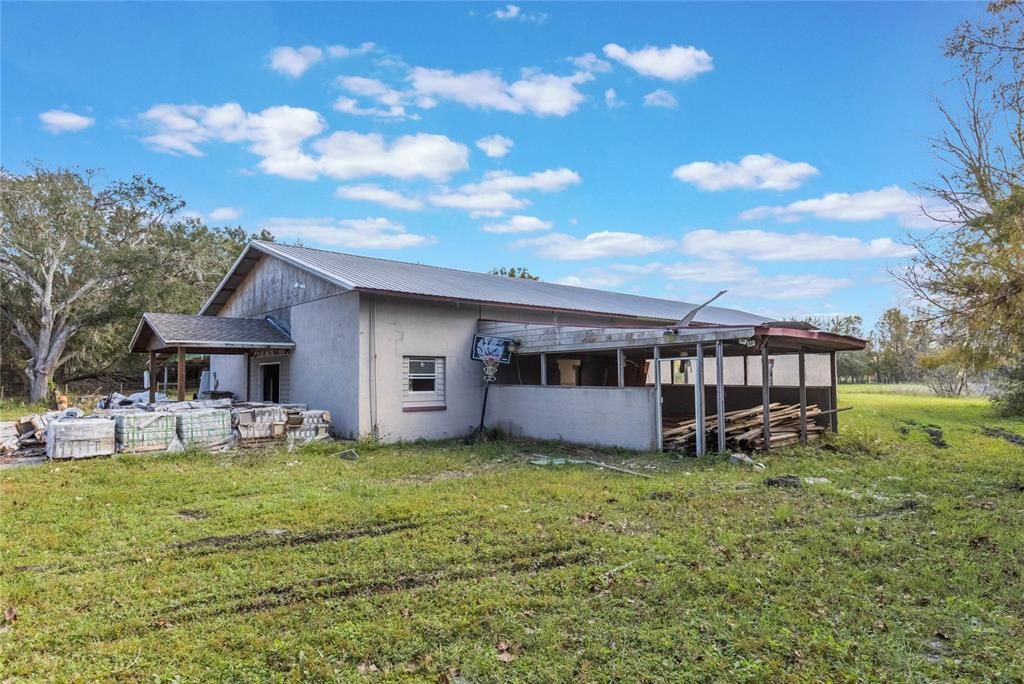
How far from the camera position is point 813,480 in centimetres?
848

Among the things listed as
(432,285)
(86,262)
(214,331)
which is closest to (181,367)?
(214,331)

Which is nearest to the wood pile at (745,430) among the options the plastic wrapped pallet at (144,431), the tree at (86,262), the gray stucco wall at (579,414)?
the gray stucco wall at (579,414)

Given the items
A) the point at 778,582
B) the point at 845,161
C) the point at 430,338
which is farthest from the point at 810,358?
the point at 778,582

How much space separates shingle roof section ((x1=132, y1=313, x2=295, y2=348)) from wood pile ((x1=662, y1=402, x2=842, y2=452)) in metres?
10.0

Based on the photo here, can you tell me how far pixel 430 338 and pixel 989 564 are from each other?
35.5ft

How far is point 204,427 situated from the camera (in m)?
11.3

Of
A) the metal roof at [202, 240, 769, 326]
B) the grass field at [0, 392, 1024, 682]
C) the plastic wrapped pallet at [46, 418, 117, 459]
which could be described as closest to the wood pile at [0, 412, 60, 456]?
the plastic wrapped pallet at [46, 418, 117, 459]

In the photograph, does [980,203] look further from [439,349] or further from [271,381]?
[271,381]

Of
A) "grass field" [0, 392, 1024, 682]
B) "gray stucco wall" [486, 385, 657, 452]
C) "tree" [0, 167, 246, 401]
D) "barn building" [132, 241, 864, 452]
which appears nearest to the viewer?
"grass field" [0, 392, 1024, 682]

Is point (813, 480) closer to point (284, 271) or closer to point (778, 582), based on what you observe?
point (778, 582)

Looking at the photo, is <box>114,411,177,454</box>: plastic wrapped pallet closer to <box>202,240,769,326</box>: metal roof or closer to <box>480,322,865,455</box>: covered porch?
<box>202,240,769,326</box>: metal roof

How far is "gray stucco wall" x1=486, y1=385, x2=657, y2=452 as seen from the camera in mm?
11211

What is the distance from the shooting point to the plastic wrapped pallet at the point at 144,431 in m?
10.5

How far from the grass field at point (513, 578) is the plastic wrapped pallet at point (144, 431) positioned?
1921 millimetres
